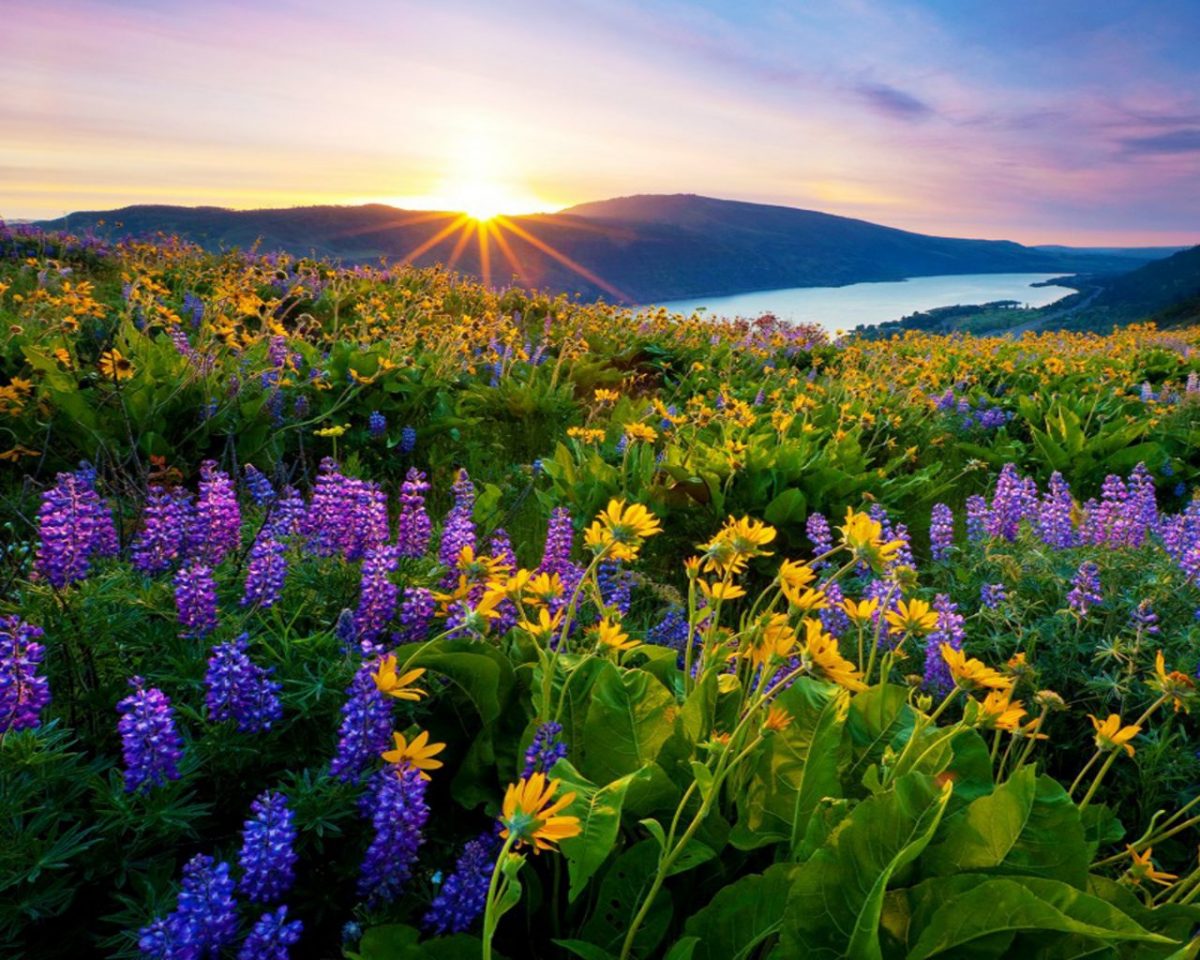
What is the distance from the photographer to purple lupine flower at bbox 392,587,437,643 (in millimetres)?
1974

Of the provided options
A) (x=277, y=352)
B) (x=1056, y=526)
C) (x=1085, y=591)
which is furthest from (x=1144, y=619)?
(x=277, y=352)

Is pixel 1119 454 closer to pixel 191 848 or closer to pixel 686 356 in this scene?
pixel 686 356

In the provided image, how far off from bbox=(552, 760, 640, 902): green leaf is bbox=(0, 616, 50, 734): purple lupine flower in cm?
91

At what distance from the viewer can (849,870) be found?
1392mm

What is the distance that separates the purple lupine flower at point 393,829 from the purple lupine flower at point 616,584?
41.3 inches

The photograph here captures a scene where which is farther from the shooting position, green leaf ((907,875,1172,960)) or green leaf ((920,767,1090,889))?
green leaf ((920,767,1090,889))

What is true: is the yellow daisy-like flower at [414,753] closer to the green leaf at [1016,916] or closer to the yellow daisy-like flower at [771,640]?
the yellow daisy-like flower at [771,640]

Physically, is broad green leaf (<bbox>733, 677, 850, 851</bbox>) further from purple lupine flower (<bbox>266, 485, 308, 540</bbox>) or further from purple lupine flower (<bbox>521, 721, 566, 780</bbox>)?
purple lupine flower (<bbox>266, 485, 308, 540</bbox>)

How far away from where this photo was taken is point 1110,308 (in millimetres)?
57031

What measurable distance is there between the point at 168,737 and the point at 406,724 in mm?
594

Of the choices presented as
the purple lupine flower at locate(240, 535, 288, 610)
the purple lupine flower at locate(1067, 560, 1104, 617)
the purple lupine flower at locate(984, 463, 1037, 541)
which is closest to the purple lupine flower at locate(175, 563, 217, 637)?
the purple lupine flower at locate(240, 535, 288, 610)

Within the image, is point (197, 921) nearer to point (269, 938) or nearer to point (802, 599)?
point (269, 938)

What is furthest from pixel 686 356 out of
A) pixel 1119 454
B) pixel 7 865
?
pixel 7 865

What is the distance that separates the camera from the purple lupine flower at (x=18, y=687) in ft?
4.65
